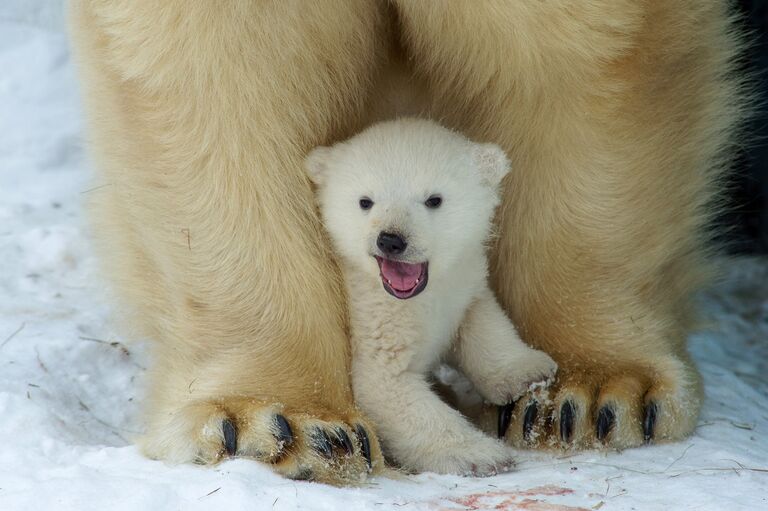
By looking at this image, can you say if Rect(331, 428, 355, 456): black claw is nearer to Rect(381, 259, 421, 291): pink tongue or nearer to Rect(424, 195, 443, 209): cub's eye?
Rect(381, 259, 421, 291): pink tongue

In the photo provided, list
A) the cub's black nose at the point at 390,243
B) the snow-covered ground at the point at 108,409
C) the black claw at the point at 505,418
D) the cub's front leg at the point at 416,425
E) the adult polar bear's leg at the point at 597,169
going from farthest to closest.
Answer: the black claw at the point at 505,418 → the adult polar bear's leg at the point at 597,169 → the cub's front leg at the point at 416,425 → the cub's black nose at the point at 390,243 → the snow-covered ground at the point at 108,409

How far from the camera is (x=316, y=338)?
295cm

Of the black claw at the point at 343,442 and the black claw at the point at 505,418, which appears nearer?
the black claw at the point at 343,442

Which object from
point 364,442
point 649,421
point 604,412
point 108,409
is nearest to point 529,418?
point 604,412

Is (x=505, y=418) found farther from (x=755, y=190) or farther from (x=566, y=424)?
(x=755, y=190)

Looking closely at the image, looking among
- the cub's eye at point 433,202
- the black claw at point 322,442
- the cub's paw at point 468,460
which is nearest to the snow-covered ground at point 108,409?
the cub's paw at point 468,460

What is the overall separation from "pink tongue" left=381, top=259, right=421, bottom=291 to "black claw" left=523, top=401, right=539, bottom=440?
531 millimetres

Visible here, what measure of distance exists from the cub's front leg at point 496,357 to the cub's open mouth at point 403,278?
391 millimetres

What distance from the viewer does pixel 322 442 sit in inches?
107

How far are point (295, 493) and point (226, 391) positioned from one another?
0.50m

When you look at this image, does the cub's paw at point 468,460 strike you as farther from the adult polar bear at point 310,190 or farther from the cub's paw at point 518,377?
the cub's paw at point 518,377

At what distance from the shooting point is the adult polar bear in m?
2.84

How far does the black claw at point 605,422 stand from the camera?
2.99 metres

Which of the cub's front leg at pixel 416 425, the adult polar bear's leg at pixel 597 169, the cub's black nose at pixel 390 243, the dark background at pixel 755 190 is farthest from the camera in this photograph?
the dark background at pixel 755 190
